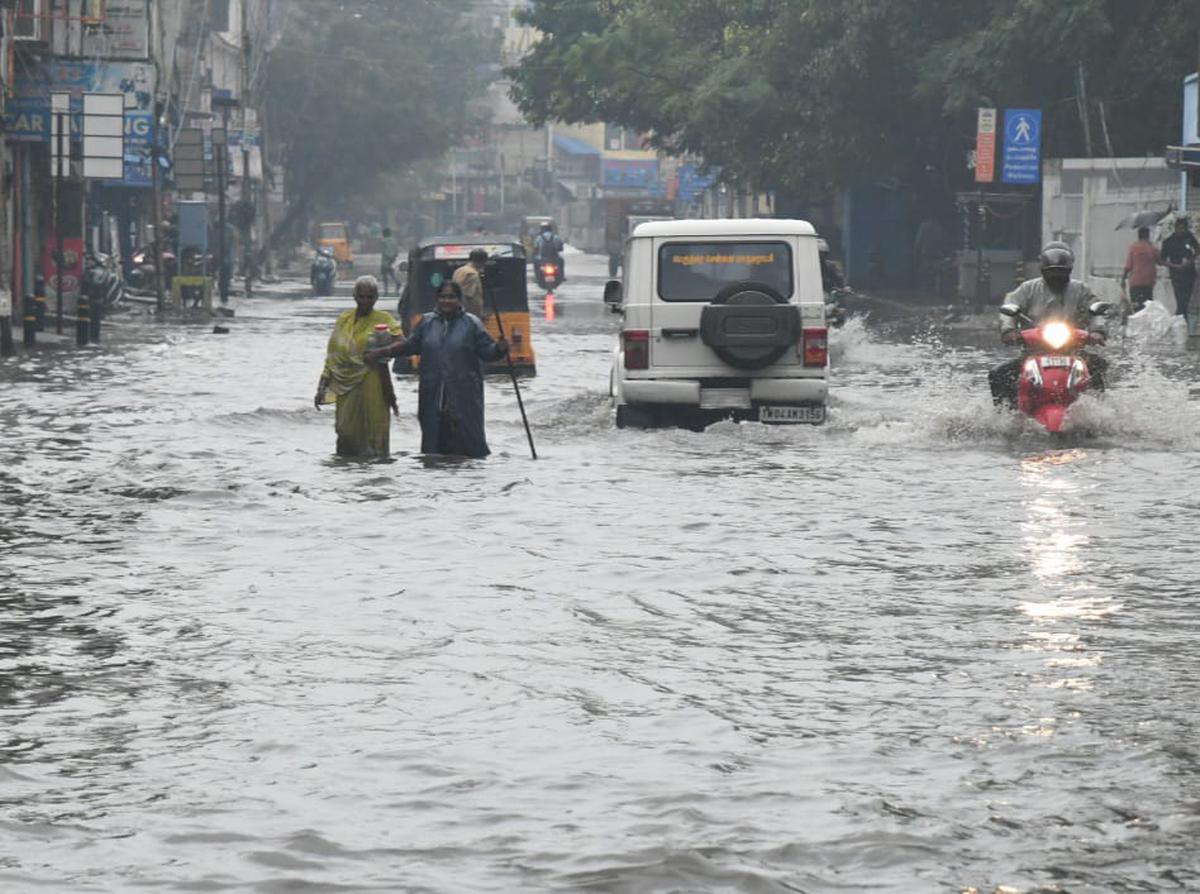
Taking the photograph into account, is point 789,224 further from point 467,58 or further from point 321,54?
point 467,58

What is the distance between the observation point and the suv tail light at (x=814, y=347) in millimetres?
18766

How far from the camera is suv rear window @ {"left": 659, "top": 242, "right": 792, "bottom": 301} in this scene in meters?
18.8

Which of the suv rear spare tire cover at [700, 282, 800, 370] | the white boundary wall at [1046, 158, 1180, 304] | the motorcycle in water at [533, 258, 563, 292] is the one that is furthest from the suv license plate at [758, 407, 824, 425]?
the motorcycle in water at [533, 258, 563, 292]

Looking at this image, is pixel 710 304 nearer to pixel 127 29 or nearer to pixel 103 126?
pixel 103 126

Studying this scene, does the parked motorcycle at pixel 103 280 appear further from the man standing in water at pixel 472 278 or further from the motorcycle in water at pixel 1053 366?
the motorcycle in water at pixel 1053 366

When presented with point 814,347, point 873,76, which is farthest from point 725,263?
point 873,76

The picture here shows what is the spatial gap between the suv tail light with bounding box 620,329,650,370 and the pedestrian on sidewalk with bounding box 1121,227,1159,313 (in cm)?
1804

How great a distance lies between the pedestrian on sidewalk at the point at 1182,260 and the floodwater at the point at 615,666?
15948mm

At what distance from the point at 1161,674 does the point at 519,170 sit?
16760cm

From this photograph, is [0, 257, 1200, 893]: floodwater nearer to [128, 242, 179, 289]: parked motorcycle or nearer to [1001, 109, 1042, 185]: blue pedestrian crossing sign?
[1001, 109, 1042, 185]: blue pedestrian crossing sign

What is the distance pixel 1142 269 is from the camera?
35.5 metres

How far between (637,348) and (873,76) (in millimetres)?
32659

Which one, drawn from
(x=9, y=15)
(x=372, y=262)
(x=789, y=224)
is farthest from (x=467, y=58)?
(x=789, y=224)

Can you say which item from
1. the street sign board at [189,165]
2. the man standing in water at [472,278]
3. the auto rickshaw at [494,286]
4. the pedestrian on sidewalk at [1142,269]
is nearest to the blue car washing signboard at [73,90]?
the street sign board at [189,165]
